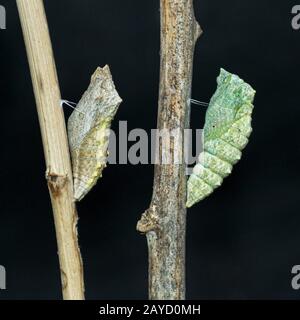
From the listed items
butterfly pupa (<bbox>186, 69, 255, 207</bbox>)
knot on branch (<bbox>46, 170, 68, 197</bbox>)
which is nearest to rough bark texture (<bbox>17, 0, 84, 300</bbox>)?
knot on branch (<bbox>46, 170, 68, 197</bbox>)

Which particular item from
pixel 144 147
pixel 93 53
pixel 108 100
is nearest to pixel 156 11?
pixel 93 53

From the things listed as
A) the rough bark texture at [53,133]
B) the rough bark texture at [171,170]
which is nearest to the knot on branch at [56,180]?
the rough bark texture at [53,133]

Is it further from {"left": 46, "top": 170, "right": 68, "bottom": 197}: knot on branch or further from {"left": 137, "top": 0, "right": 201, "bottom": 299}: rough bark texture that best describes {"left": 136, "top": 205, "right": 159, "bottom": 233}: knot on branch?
{"left": 46, "top": 170, "right": 68, "bottom": 197}: knot on branch

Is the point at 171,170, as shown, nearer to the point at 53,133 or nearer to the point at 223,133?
the point at 223,133

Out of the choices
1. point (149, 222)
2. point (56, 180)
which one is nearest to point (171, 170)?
point (149, 222)

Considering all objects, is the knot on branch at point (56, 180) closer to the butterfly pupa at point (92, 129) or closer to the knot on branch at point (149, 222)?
the butterfly pupa at point (92, 129)

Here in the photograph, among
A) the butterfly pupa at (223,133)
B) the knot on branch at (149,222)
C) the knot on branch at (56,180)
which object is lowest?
the knot on branch at (149,222)

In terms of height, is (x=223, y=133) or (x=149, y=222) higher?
(x=223, y=133)
